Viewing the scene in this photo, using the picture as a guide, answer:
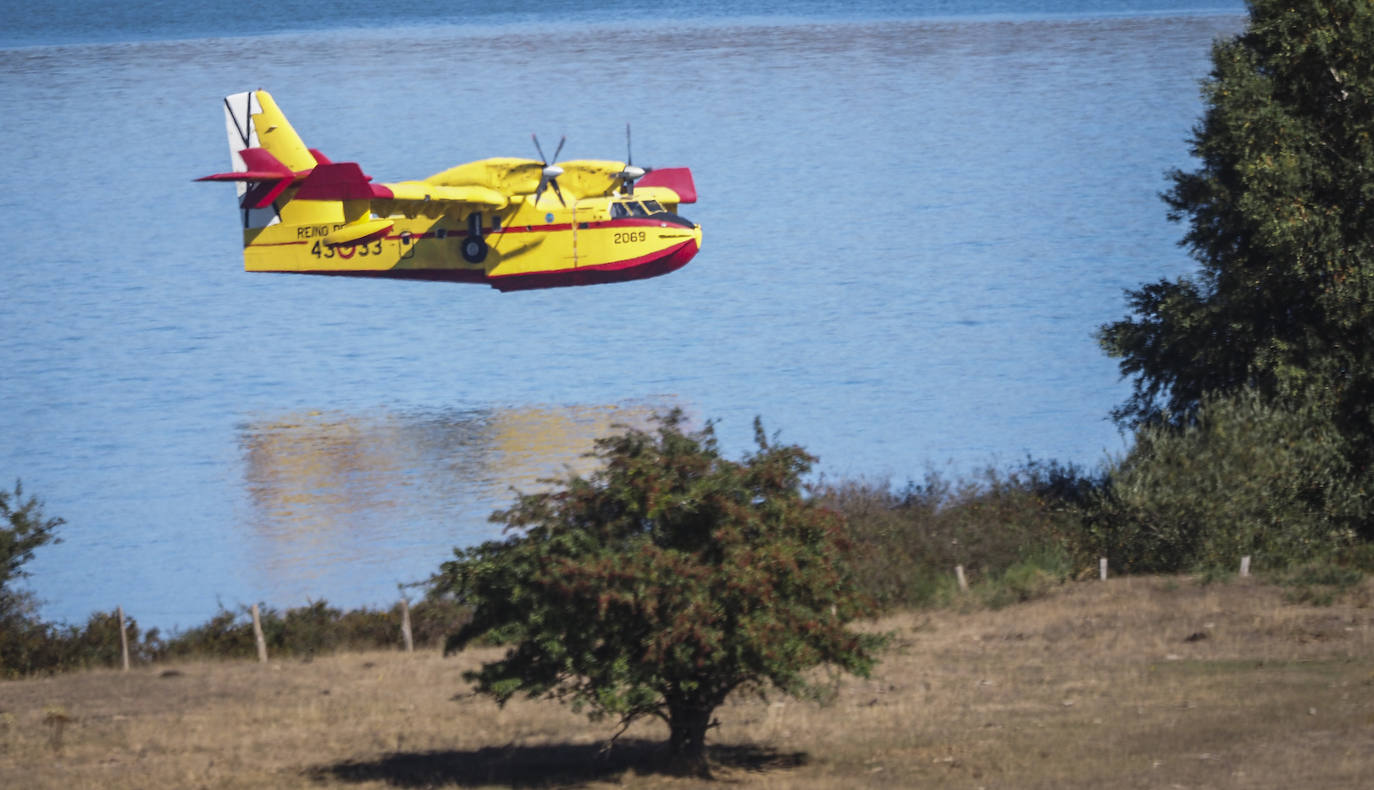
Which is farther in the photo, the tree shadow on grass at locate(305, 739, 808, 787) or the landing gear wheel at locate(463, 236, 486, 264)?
the landing gear wheel at locate(463, 236, 486, 264)

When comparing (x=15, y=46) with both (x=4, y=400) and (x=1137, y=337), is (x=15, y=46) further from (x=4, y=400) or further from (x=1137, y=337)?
(x=1137, y=337)

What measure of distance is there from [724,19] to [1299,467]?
152m

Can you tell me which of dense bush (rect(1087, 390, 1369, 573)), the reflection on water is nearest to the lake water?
the reflection on water

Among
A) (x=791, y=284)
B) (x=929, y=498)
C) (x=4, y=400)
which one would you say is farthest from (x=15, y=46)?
(x=929, y=498)

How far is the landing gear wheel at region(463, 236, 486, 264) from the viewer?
226 ft

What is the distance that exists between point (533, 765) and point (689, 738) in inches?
108

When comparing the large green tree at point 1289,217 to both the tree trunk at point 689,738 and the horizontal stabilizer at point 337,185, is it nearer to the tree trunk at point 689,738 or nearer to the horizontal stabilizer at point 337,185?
the tree trunk at point 689,738

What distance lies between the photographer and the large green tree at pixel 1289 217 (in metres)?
42.9

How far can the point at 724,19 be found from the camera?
18738 centimetres

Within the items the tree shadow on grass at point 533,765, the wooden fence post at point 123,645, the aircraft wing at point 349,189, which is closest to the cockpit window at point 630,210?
the aircraft wing at point 349,189

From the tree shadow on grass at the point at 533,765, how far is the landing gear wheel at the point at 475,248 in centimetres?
4420

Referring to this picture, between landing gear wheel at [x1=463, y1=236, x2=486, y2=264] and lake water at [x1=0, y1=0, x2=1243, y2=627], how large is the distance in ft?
29.9

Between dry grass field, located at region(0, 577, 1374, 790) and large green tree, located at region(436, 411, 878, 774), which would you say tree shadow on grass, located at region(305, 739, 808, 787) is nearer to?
dry grass field, located at region(0, 577, 1374, 790)

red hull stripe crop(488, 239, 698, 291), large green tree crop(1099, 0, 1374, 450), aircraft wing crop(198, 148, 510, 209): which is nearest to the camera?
large green tree crop(1099, 0, 1374, 450)
